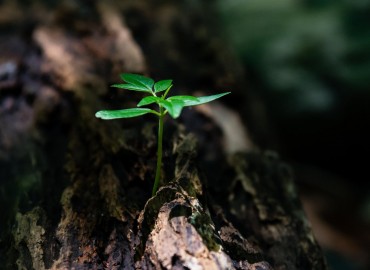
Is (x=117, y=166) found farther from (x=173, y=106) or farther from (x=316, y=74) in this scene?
(x=316, y=74)

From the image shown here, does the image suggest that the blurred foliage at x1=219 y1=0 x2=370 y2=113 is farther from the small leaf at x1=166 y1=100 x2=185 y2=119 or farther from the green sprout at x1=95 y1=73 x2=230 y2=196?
the small leaf at x1=166 y1=100 x2=185 y2=119

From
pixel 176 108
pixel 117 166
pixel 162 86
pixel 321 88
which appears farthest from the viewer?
pixel 321 88

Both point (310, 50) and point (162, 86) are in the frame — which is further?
point (310, 50)

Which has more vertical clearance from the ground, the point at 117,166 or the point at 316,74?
the point at 316,74

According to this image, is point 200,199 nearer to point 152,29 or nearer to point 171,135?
point 171,135

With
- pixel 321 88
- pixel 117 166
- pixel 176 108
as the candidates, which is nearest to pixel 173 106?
pixel 176 108

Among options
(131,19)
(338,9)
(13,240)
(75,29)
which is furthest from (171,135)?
(338,9)

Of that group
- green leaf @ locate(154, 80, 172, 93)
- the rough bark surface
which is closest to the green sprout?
green leaf @ locate(154, 80, 172, 93)

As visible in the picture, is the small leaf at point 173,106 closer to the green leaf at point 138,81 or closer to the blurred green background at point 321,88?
the green leaf at point 138,81

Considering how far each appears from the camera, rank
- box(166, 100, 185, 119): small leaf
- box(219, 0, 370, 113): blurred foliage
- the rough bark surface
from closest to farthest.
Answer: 1. box(166, 100, 185, 119): small leaf
2. the rough bark surface
3. box(219, 0, 370, 113): blurred foliage
